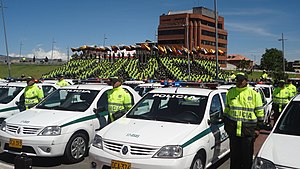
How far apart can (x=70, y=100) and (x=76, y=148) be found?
4.60 ft

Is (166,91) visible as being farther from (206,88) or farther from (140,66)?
(140,66)

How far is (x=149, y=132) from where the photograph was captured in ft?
15.9

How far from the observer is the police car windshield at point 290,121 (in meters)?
4.37

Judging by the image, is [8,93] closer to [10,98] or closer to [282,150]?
[10,98]

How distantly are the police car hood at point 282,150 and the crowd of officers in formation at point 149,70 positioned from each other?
20314 mm

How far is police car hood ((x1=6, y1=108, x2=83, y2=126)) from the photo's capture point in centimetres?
602

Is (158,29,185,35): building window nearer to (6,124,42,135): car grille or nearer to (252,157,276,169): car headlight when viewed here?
(6,124,42,135): car grille

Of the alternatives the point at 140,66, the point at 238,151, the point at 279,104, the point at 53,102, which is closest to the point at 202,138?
the point at 238,151

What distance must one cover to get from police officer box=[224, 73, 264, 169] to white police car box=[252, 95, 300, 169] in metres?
0.51

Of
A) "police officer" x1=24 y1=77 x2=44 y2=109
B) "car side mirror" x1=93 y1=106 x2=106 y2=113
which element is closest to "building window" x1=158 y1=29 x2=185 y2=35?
"police officer" x1=24 y1=77 x2=44 y2=109

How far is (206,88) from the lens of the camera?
257 inches

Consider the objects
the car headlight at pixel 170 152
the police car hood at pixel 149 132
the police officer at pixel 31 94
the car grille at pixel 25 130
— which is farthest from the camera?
the police officer at pixel 31 94

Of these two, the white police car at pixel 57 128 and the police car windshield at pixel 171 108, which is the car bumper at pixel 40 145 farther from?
the police car windshield at pixel 171 108

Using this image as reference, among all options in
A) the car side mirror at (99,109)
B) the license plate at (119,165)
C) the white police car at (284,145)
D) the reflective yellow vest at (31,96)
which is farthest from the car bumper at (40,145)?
the white police car at (284,145)
